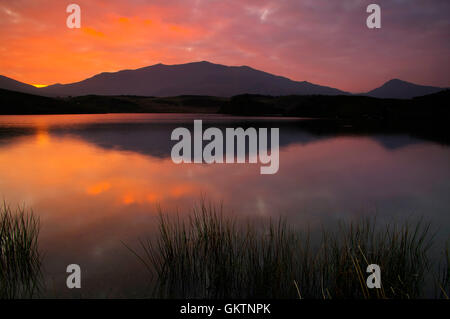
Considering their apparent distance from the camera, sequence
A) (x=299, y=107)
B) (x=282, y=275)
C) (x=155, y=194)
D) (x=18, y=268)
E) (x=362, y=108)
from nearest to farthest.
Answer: (x=282, y=275)
(x=18, y=268)
(x=155, y=194)
(x=362, y=108)
(x=299, y=107)

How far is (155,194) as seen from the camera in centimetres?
1440

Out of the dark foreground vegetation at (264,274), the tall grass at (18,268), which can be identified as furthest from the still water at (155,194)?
the dark foreground vegetation at (264,274)

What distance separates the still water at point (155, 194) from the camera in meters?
7.68

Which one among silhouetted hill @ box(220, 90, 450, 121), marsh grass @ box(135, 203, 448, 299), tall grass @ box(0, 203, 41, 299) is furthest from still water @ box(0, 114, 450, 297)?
silhouetted hill @ box(220, 90, 450, 121)

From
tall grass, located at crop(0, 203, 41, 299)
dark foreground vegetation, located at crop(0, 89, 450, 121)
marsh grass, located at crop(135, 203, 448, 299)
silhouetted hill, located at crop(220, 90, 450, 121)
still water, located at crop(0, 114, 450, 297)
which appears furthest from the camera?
dark foreground vegetation, located at crop(0, 89, 450, 121)

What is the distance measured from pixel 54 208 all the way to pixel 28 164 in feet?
45.7

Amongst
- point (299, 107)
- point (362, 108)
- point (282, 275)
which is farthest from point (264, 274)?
point (299, 107)

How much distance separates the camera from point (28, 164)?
22.4 m

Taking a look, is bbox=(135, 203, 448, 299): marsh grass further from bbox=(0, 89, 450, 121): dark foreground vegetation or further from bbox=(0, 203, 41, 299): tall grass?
bbox=(0, 89, 450, 121): dark foreground vegetation

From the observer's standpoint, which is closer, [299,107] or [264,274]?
[264,274]

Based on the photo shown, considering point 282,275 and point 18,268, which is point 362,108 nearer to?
point 282,275

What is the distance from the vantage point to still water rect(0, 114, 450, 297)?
7684 mm
